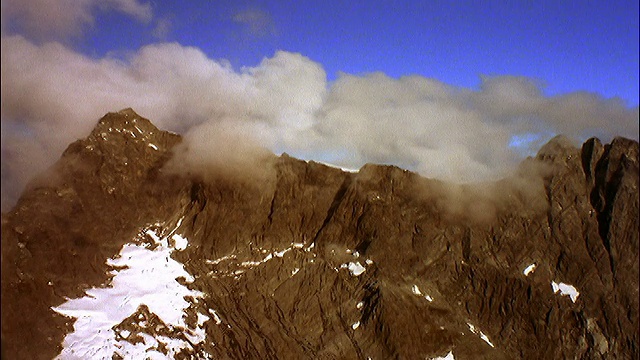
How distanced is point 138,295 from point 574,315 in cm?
9841

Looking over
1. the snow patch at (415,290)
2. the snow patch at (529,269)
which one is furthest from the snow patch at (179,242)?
the snow patch at (529,269)

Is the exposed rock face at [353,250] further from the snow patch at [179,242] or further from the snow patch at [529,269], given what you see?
the snow patch at [179,242]

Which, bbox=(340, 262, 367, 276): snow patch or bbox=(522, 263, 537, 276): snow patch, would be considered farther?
bbox=(522, 263, 537, 276): snow patch

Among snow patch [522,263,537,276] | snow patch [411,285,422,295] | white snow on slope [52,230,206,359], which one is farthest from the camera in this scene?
snow patch [522,263,537,276]

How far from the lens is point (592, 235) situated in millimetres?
127375

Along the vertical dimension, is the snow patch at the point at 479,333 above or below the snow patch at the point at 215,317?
below

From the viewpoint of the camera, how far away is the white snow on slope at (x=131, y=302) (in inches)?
3408

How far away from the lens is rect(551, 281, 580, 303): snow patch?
12019 centimetres

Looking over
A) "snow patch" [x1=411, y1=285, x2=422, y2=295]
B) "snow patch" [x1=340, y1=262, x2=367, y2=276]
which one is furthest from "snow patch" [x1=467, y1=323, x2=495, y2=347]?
"snow patch" [x1=340, y1=262, x2=367, y2=276]

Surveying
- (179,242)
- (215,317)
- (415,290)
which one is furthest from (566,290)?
(179,242)

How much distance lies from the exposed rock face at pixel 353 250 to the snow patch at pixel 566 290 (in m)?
0.62

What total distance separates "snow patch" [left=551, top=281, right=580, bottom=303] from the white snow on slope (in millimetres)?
83519

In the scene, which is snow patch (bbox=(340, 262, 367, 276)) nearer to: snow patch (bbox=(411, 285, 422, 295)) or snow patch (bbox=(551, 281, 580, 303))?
snow patch (bbox=(411, 285, 422, 295))

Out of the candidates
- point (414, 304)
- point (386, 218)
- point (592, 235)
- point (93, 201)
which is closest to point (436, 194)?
point (386, 218)
